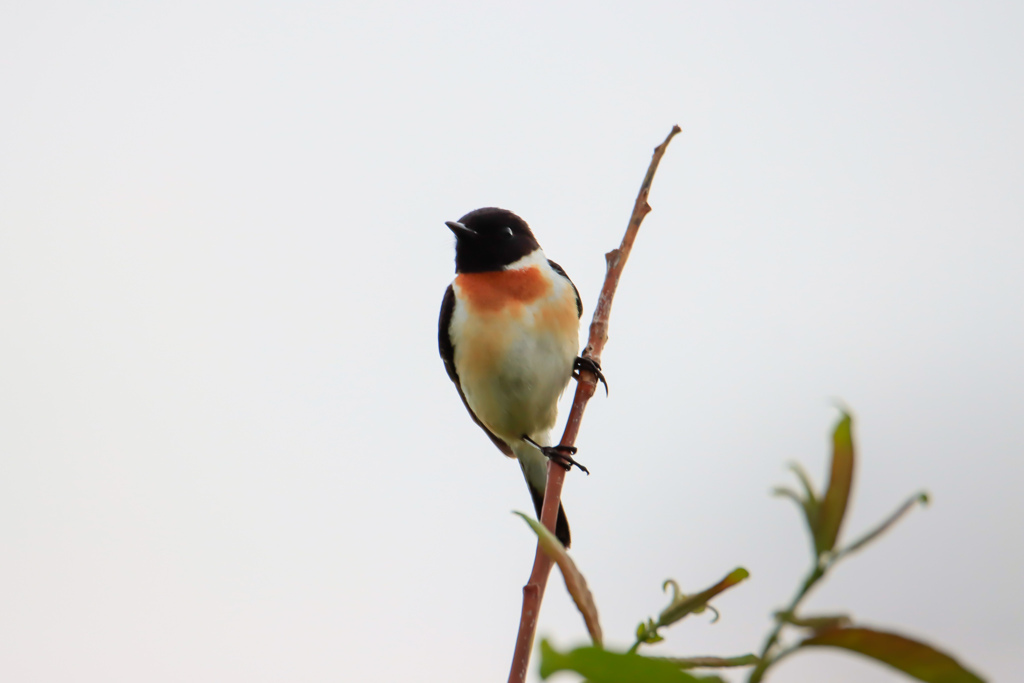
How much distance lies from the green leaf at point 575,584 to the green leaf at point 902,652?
408mm

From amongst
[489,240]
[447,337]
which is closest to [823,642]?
[447,337]

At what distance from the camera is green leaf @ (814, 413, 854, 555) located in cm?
80

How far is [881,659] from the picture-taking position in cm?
81

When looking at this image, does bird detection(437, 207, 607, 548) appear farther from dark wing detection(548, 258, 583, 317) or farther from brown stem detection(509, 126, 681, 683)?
brown stem detection(509, 126, 681, 683)

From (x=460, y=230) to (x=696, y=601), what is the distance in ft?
14.3

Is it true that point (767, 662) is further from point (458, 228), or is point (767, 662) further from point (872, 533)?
point (458, 228)

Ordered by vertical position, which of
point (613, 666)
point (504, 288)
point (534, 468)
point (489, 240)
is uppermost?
point (489, 240)

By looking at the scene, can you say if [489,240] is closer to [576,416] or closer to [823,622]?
[576,416]

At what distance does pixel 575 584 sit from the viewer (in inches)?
49.1

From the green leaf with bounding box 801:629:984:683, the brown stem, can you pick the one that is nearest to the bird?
the brown stem

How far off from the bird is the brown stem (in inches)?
80.3

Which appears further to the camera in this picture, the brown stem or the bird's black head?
the bird's black head

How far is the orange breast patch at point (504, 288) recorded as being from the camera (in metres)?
5.09

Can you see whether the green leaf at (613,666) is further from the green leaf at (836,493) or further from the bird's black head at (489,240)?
the bird's black head at (489,240)
